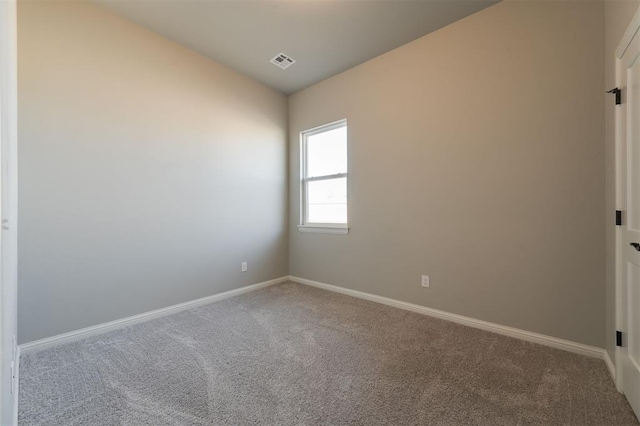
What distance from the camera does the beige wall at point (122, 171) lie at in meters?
2.09

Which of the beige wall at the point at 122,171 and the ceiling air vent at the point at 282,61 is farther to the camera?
the ceiling air vent at the point at 282,61

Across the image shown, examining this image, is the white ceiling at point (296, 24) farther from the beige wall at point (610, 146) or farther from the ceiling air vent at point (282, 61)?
the beige wall at point (610, 146)

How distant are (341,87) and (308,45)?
2.30 feet

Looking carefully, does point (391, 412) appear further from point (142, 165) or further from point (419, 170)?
point (142, 165)

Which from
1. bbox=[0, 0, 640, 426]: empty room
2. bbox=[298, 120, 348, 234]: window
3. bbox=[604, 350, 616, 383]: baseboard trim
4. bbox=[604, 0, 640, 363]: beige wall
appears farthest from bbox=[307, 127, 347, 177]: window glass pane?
bbox=[604, 350, 616, 383]: baseboard trim

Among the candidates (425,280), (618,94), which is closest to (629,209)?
(618,94)

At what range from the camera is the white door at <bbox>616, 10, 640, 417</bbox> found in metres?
1.42

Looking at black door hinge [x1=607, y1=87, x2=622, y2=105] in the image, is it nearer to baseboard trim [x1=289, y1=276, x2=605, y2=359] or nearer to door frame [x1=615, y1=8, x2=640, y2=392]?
door frame [x1=615, y1=8, x2=640, y2=392]

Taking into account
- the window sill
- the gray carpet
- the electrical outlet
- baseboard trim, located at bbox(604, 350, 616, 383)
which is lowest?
the gray carpet

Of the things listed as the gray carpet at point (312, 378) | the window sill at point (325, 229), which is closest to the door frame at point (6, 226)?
the gray carpet at point (312, 378)

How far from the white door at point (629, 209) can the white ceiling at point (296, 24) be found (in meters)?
1.28

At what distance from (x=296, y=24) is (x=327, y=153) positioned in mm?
1540

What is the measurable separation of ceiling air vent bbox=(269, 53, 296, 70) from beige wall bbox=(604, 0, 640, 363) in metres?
2.68

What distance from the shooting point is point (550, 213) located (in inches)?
83.1
